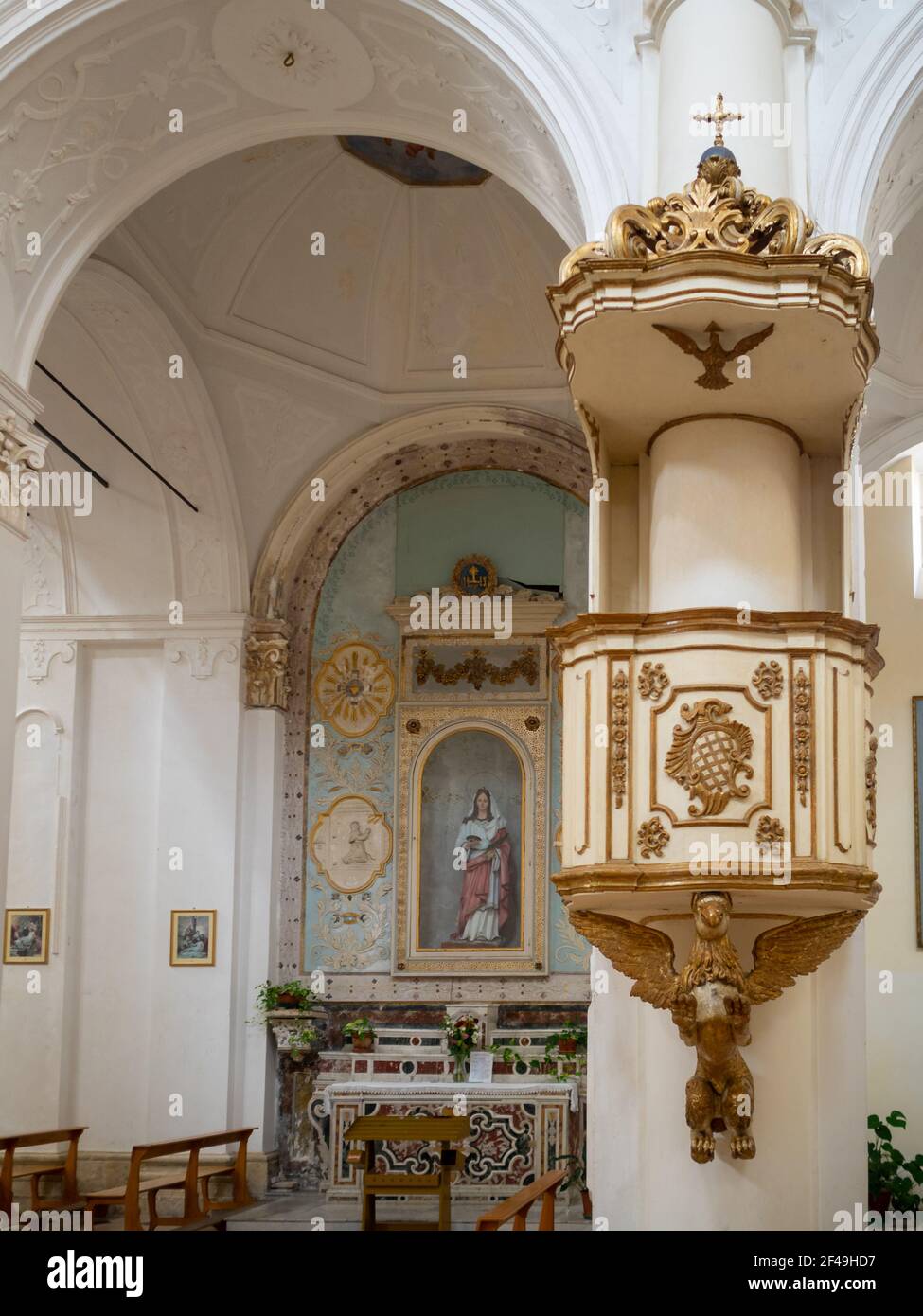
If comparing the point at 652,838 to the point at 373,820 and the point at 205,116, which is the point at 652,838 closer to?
the point at 205,116

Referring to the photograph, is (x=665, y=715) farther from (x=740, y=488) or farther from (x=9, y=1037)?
(x=9, y=1037)

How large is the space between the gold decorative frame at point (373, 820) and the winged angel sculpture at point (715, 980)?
6.47m

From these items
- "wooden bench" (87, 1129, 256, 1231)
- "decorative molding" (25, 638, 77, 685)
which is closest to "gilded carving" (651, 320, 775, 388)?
"wooden bench" (87, 1129, 256, 1231)

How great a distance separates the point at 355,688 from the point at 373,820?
1.15 metres

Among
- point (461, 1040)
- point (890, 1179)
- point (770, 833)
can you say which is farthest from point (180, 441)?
point (770, 833)

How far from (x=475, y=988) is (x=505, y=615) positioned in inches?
122

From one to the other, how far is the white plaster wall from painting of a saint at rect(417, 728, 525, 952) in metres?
2.93

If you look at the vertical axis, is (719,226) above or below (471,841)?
above

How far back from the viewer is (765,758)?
6312 millimetres

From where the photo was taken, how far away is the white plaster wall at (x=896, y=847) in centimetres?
1260

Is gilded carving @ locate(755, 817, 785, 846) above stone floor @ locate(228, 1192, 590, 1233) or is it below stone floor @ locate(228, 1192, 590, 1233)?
above

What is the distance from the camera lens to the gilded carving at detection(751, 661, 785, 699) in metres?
6.38

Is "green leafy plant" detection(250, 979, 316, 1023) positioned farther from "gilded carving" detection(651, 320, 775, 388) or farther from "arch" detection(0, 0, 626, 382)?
"gilded carving" detection(651, 320, 775, 388)

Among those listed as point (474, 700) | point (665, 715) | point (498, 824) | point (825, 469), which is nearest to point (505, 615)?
point (474, 700)
